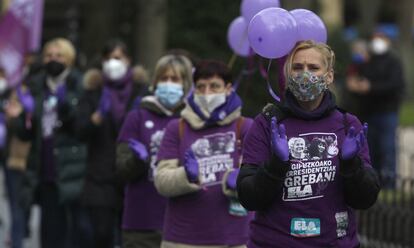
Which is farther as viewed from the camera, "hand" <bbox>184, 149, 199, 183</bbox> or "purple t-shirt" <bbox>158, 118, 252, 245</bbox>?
"purple t-shirt" <bbox>158, 118, 252, 245</bbox>

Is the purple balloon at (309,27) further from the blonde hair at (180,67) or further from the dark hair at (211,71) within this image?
the blonde hair at (180,67)

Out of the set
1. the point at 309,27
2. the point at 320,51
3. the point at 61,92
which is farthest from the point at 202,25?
the point at 320,51

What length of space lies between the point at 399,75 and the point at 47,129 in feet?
16.7

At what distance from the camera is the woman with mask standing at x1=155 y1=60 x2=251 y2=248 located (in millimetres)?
5793

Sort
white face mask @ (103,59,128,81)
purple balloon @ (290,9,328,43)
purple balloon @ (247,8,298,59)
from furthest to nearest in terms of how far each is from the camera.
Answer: white face mask @ (103,59,128,81)
purple balloon @ (290,9,328,43)
purple balloon @ (247,8,298,59)

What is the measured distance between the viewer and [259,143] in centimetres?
459

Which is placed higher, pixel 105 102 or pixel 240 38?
pixel 240 38

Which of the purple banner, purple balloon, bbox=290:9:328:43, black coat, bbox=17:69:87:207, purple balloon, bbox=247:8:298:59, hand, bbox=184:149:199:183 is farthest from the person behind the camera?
the purple banner

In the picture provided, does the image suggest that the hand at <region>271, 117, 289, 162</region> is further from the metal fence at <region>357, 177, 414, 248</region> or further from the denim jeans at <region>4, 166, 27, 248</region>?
the denim jeans at <region>4, 166, 27, 248</region>

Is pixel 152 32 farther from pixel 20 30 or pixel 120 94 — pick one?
pixel 120 94

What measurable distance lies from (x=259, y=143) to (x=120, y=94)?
338 cm

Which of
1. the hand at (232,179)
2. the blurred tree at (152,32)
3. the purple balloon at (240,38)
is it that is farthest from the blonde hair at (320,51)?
the blurred tree at (152,32)

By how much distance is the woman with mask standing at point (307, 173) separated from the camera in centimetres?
445

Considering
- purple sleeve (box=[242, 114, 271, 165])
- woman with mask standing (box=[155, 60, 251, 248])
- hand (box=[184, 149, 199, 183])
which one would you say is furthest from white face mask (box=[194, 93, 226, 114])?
purple sleeve (box=[242, 114, 271, 165])
